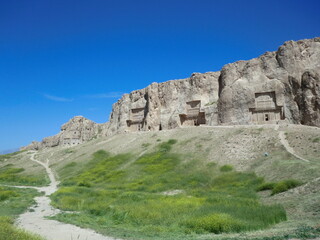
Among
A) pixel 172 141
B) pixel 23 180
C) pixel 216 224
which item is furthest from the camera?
pixel 172 141

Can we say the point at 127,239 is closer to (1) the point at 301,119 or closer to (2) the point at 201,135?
(2) the point at 201,135

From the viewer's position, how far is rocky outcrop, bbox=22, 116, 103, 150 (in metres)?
91.6

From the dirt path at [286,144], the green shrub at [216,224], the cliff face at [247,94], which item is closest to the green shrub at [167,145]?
the cliff face at [247,94]

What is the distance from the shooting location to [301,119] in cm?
4366

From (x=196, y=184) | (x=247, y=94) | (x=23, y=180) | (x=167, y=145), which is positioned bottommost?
(x=23, y=180)

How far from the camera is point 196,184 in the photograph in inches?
1021

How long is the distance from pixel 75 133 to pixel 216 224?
85991 millimetres

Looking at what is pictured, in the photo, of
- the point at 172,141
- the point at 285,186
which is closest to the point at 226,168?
the point at 285,186

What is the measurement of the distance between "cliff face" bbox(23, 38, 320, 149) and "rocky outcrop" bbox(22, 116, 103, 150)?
96.0ft

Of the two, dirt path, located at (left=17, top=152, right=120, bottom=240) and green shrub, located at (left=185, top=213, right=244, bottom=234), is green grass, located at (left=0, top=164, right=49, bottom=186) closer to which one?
dirt path, located at (left=17, top=152, right=120, bottom=240)

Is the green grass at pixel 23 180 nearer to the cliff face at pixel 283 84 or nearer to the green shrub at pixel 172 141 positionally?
the green shrub at pixel 172 141

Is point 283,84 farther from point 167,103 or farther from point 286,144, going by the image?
point 167,103

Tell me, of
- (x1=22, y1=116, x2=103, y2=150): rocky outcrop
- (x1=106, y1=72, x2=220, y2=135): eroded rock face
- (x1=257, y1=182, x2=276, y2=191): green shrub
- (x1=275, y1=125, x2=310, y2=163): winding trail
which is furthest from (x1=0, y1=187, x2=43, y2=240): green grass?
(x1=22, y1=116, x2=103, y2=150): rocky outcrop

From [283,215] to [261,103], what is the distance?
37085 millimetres
